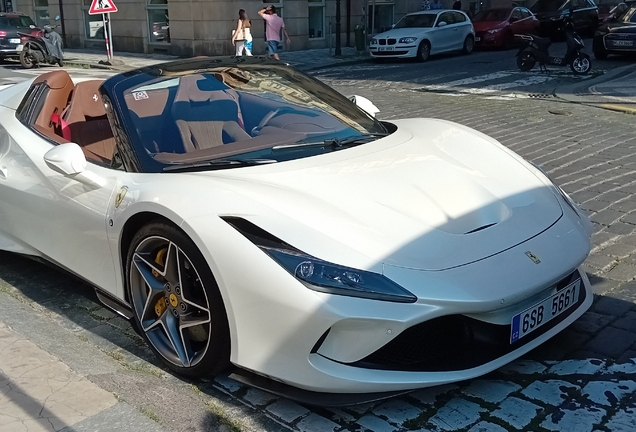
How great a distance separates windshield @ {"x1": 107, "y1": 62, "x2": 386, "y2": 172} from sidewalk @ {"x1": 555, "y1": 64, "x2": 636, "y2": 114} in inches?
300

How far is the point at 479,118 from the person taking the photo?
389 inches

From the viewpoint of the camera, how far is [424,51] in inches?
814

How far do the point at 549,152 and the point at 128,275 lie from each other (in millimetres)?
5441

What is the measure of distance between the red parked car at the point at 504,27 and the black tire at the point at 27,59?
14.1m

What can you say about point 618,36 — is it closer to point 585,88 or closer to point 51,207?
point 585,88

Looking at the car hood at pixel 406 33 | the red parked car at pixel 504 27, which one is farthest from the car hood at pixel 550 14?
the car hood at pixel 406 33

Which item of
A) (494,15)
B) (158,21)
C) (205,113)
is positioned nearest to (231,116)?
(205,113)

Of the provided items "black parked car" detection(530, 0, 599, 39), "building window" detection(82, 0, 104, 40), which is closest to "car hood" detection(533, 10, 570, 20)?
"black parked car" detection(530, 0, 599, 39)

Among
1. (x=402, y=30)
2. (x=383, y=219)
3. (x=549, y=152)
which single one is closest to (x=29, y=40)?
(x=402, y=30)

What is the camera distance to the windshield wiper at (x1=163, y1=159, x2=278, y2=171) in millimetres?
3352

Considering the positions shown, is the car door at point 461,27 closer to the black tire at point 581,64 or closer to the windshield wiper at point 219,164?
the black tire at point 581,64

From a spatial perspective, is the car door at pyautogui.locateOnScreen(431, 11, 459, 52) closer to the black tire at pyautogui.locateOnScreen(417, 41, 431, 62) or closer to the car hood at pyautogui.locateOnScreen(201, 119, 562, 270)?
the black tire at pyautogui.locateOnScreen(417, 41, 431, 62)

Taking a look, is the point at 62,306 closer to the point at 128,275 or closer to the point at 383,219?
the point at 128,275

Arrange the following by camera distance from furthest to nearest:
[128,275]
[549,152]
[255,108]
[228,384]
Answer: [549,152] < [255,108] < [128,275] < [228,384]
